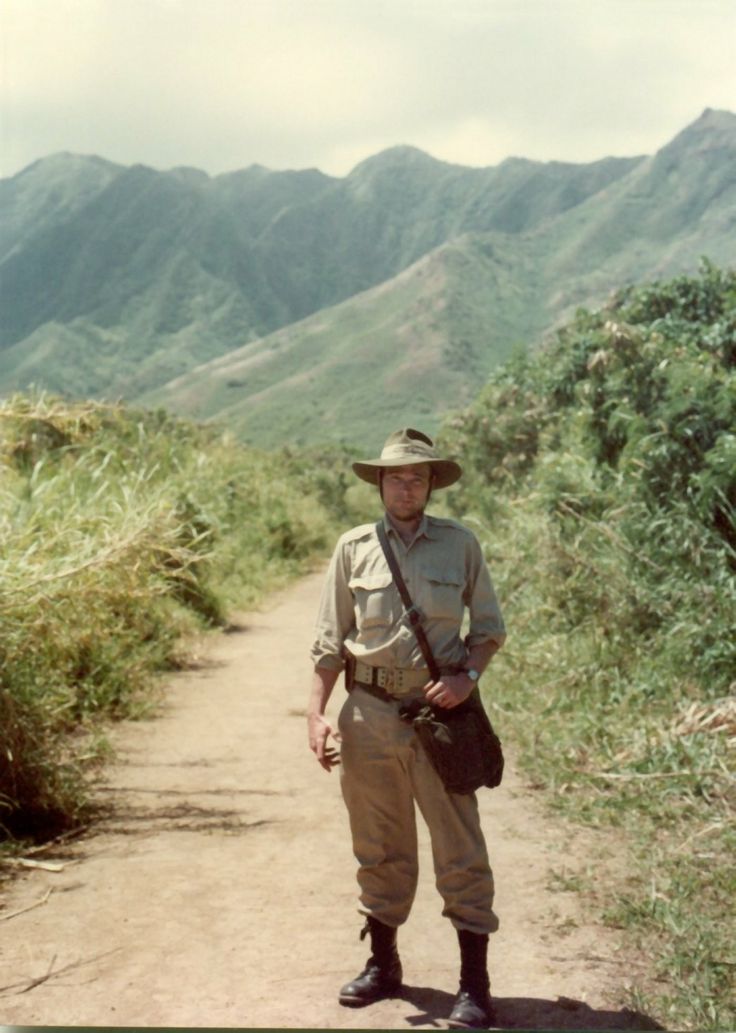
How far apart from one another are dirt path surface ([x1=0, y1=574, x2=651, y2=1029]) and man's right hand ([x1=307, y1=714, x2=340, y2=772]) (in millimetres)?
731

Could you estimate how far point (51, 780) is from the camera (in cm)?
536

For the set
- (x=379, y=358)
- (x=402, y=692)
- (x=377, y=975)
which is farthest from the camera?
(x=379, y=358)

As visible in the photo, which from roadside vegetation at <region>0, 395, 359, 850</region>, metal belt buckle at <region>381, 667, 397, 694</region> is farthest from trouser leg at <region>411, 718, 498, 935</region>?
roadside vegetation at <region>0, 395, 359, 850</region>

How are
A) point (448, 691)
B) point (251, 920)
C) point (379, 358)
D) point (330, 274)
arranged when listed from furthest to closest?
point (379, 358), point (330, 274), point (251, 920), point (448, 691)

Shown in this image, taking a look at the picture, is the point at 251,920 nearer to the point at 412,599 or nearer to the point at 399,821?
the point at 399,821

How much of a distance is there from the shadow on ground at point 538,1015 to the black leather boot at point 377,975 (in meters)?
0.07

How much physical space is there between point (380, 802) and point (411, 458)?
3.26 feet

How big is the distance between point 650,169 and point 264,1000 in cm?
4879

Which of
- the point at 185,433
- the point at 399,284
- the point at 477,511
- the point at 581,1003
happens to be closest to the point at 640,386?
the point at 477,511

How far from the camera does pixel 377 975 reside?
11.6ft

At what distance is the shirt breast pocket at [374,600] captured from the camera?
3.40 m

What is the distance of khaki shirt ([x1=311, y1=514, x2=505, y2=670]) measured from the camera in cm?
339

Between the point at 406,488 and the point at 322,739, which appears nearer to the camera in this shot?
the point at 322,739

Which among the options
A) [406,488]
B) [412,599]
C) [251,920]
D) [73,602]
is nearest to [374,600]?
[412,599]
